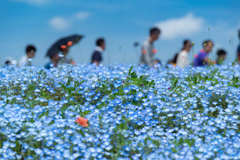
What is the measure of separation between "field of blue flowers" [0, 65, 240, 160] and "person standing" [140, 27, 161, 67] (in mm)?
4044

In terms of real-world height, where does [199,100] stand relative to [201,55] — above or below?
below

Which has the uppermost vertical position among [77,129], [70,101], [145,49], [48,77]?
[145,49]

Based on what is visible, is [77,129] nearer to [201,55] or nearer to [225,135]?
[225,135]

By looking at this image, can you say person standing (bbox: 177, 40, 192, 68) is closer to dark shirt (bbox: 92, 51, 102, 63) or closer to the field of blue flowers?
dark shirt (bbox: 92, 51, 102, 63)

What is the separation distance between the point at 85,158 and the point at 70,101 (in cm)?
130

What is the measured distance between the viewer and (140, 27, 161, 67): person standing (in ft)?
30.8

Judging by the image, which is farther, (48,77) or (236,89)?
(48,77)

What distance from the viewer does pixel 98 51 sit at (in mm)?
9805

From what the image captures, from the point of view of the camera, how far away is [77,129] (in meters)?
3.61

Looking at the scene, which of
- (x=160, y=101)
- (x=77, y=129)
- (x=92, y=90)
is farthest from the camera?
(x=92, y=90)

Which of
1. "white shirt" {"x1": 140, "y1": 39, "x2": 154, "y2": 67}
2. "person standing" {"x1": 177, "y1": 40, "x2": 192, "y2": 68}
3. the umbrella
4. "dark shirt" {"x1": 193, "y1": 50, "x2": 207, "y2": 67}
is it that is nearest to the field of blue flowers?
the umbrella

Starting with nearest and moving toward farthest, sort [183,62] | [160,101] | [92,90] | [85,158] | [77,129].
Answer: [85,158]
[77,129]
[160,101]
[92,90]
[183,62]

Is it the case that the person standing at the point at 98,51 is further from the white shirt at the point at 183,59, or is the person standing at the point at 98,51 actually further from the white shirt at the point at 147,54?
the white shirt at the point at 183,59

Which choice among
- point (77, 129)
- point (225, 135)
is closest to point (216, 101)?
point (225, 135)
